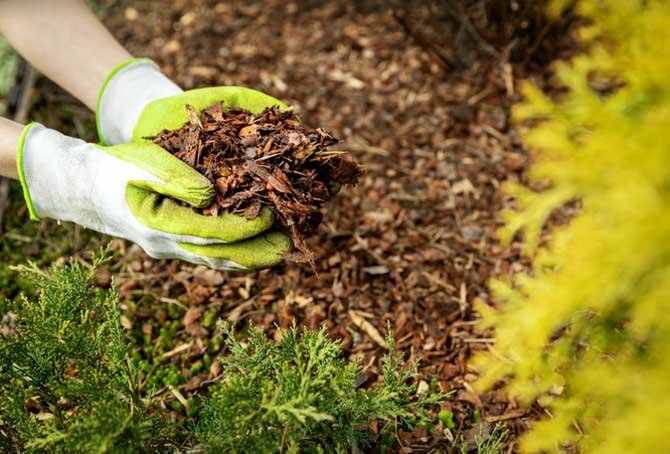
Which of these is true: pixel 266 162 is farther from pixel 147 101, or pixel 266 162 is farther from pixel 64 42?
pixel 64 42

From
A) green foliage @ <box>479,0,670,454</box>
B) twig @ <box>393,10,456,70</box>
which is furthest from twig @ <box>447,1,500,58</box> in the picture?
green foliage @ <box>479,0,670,454</box>

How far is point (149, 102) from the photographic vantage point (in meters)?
2.58

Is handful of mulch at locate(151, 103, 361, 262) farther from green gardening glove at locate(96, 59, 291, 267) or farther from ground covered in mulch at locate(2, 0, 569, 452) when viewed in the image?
ground covered in mulch at locate(2, 0, 569, 452)

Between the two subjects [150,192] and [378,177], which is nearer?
[150,192]

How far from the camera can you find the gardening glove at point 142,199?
6.74 ft

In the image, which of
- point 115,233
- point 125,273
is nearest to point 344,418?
point 115,233

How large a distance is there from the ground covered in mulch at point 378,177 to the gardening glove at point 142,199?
485mm

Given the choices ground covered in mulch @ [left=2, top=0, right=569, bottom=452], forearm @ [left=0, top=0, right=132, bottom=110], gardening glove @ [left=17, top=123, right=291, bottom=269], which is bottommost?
ground covered in mulch @ [left=2, top=0, right=569, bottom=452]

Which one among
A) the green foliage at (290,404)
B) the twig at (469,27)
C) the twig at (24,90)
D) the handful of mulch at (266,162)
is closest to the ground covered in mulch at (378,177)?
the twig at (469,27)

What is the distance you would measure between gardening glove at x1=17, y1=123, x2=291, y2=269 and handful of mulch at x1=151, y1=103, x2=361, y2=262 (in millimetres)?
75

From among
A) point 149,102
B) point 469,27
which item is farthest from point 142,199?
point 469,27

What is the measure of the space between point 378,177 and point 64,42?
6.17ft

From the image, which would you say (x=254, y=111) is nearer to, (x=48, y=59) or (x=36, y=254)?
(x=48, y=59)

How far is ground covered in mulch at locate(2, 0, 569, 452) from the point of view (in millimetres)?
2676
